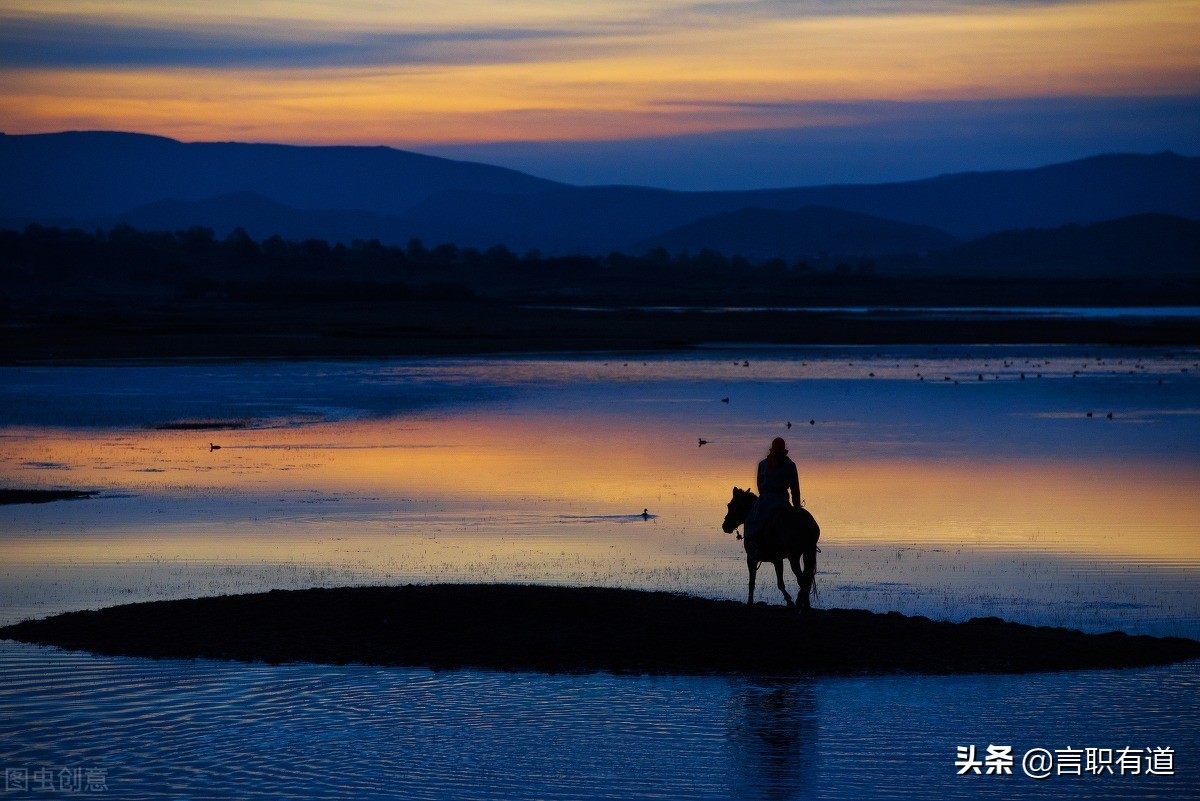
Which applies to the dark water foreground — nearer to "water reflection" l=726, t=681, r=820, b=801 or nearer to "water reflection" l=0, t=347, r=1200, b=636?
"water reflection" l=726, t=681, r=820, b=801

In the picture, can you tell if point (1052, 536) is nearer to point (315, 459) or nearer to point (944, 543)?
point (944, 543)

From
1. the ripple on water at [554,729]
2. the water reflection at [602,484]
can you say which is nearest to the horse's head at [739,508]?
the water reflection at [602,484]

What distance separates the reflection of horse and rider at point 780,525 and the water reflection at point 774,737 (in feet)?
6.43

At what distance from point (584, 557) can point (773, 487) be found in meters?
4.55

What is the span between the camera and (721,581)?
17328 millimetres

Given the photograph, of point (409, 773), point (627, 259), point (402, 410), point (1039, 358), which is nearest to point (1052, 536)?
point (409, 773)

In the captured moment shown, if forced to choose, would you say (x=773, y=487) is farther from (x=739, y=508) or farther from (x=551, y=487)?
(x=551, y=487)

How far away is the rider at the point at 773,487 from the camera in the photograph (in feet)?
48.3

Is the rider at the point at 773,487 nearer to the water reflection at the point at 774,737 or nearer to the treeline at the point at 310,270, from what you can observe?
the water reflection at the point at 774,737

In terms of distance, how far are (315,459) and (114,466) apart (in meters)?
3.63

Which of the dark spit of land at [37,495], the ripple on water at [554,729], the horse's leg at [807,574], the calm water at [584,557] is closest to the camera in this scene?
the ripple on water at [554,729]

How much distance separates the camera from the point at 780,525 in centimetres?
1485

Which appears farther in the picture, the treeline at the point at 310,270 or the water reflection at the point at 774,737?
the treeline at the point at 310,270

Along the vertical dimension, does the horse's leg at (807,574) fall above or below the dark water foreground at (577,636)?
above
